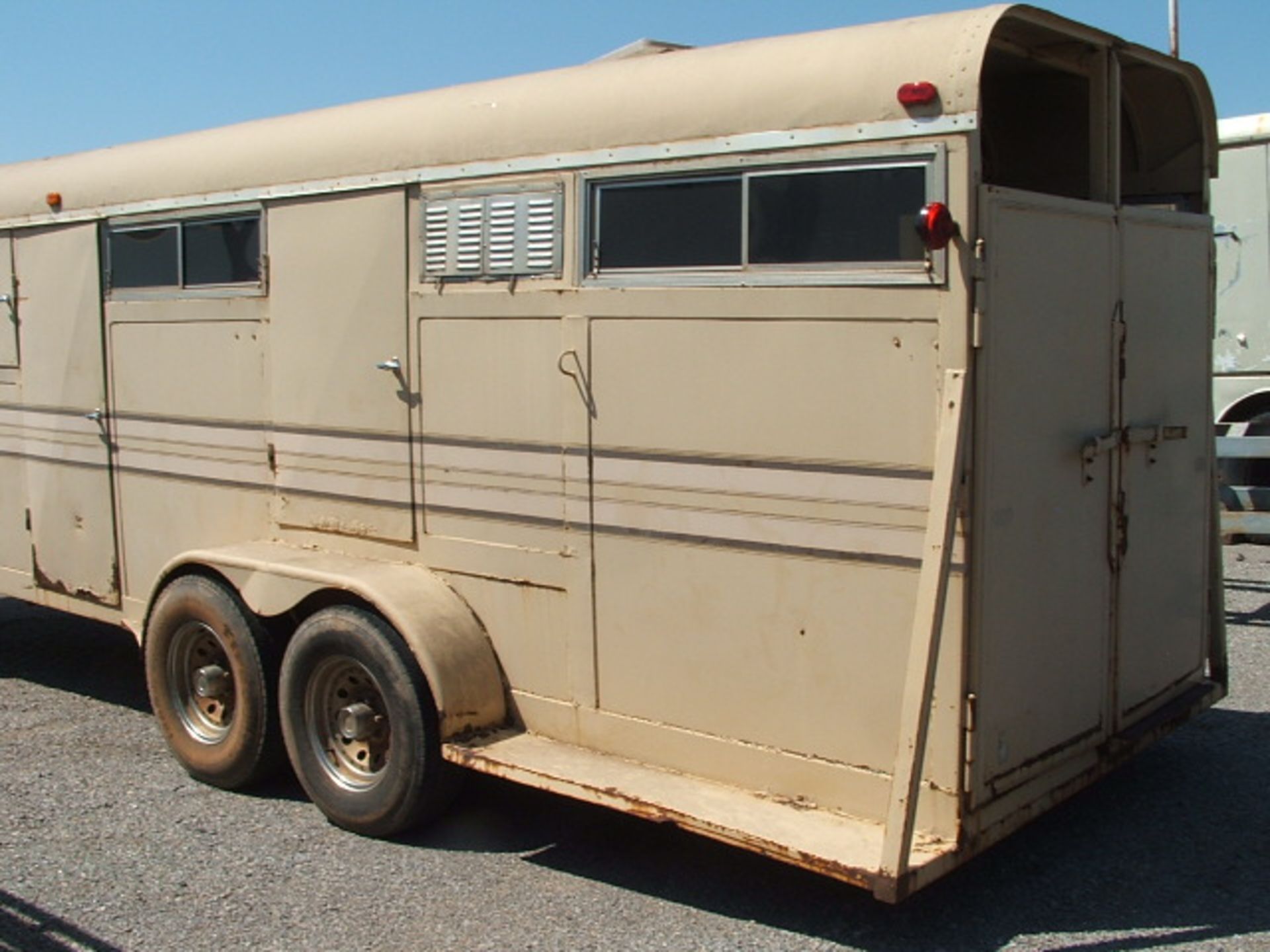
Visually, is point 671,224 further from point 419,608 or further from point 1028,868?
point 1028,868

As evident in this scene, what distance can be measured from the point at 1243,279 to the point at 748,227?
Answer: 788 cm

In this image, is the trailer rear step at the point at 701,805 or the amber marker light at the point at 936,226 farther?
the trailer rear step at the point at 701,805

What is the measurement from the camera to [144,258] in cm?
646

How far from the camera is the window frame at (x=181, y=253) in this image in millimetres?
5930

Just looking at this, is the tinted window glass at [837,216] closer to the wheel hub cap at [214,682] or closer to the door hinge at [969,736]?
the door hinge at [969,736]

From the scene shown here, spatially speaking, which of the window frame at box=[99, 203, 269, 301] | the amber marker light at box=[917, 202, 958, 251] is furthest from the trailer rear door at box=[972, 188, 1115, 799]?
the window frame at box=[99, 203, 269, 301]

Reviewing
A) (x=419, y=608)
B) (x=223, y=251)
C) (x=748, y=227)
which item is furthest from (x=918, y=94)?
(x=223, y=251)

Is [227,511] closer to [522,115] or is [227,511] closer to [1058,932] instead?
[522,115]

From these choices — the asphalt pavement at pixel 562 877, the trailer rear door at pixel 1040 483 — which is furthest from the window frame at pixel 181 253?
the trailer rear door at pixel 1040 483

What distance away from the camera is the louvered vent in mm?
4945

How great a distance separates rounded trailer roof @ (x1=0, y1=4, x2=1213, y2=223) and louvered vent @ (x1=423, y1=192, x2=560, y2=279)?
6.2 inches

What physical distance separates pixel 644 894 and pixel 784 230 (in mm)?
2163

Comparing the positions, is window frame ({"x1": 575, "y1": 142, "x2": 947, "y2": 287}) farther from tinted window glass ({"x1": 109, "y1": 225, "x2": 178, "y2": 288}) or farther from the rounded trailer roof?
tinted window glass ({"x1": 109, "y1": 225, "x2": 178, "y2": 288})

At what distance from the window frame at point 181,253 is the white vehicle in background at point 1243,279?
24.9 ft
